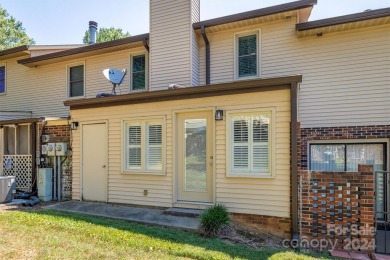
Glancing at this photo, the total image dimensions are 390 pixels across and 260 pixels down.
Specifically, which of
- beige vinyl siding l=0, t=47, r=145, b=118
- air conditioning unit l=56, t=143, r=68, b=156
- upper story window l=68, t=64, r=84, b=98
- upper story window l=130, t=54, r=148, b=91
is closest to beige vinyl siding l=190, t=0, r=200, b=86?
upper story window l=130, t=54, r=148, b=91

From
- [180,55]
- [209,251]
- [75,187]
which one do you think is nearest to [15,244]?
[209,251]

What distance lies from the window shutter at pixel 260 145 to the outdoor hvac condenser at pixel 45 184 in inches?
252

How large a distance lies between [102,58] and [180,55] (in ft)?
12.4

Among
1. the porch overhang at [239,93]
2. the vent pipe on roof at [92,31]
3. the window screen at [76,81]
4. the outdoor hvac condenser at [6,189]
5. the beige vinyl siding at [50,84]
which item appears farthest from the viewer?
the vent pipe on roof at [92,31]

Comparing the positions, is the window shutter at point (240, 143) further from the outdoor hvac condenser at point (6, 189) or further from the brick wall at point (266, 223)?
the outdoor hvac condenser at point (6, 189)

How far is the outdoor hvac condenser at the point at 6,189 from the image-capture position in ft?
25.9

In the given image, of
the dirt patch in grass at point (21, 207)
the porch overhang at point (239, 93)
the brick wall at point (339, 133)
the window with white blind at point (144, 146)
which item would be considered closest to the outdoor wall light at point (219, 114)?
the porch overhang at point (239, 93)

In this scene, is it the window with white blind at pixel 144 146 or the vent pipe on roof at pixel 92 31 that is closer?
the window with white blind at pixel 144 146

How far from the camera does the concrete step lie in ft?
19.9

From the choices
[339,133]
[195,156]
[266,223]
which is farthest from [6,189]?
[339,133]

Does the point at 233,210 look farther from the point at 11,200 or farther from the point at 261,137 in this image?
the point at 11,200

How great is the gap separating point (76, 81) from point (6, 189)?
498cm

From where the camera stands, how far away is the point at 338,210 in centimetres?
496

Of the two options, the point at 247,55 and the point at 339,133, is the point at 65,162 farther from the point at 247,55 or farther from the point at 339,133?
the point at 339,133
